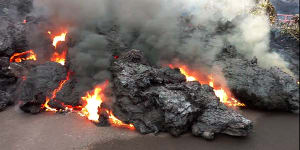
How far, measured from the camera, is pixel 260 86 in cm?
1021

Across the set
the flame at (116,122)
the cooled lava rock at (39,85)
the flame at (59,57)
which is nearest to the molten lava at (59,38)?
the flame at (59,57)

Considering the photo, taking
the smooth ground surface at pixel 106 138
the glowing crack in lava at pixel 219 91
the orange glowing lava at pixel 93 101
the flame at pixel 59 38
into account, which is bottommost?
the smooth ground surface at pixel 106 138

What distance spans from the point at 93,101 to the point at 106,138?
7.15 feet

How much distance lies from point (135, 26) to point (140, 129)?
17.8 feet

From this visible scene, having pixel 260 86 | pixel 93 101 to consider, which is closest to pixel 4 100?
pixel 93 101

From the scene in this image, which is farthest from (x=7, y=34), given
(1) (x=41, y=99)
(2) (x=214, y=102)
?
(2) (x=214, y=102)

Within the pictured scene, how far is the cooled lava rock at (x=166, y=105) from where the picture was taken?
828 centimetres

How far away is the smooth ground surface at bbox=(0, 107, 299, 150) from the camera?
7691mm

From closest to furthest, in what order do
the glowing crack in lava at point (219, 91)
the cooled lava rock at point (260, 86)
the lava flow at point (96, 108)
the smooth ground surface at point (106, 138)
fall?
the smooth ground surface at point (106, 138) < the lava flow at point (96, 108) < the cooled lava rock at point (260, 86) < the glowing crack in lava at point (219, 91)

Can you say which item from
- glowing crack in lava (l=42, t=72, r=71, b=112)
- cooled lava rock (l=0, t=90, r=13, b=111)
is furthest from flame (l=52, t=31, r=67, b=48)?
cooled lava rock (l=0, t=90, r=13, b=111)

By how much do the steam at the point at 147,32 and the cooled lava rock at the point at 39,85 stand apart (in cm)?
102

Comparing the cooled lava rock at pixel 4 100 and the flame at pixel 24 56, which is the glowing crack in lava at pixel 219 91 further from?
the cooled lava rock at pixel 4 100

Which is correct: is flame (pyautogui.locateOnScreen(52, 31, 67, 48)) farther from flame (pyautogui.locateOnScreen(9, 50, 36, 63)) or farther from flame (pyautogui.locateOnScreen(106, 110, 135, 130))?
flame (pyautogui.locateOnScreen(106, 110, 135, 130))

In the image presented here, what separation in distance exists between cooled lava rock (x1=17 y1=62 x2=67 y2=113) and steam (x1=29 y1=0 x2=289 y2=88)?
1018 millimetres
